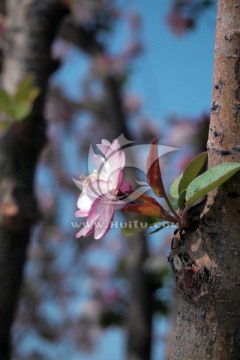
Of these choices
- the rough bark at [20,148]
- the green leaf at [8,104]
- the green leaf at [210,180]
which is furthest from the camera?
the rough bark at [20,148]

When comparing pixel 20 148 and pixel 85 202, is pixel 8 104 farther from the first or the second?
pixel 85 202

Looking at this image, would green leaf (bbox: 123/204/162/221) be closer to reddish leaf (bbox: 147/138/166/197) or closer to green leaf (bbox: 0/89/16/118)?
reddish leaf (bbox: 147/138/166/197)

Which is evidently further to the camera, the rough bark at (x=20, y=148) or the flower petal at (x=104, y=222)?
the rough bark at (x=20, y=148)

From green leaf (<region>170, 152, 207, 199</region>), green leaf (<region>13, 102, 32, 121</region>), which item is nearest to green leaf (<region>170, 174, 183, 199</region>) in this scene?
green leaf (<region>170, 152, 207, 199</region>)

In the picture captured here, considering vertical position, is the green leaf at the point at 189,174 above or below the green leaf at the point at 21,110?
below

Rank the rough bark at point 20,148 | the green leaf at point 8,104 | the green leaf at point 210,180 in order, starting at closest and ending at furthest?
the green leaf at point 210,180
the green leaf at point 8,104
the rough bark at point 20,148

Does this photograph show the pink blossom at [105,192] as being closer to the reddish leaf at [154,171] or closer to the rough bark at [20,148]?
the reddish leaf at [154,171]

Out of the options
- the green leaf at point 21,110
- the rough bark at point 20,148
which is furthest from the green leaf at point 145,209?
the rough bark at point 20,148
